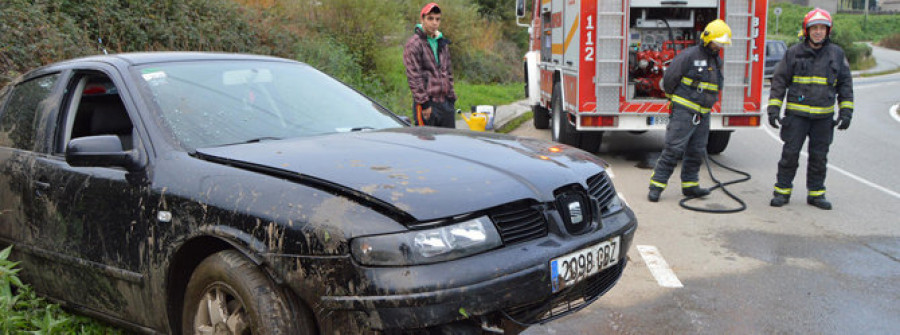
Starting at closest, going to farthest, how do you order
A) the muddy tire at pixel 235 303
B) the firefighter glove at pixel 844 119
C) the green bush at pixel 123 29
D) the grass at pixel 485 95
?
the muddy tire at pixel 235 303
the firefighter glove at pixel 844 119
the green bush at pixel 123 29
the grass at pixel 485 95

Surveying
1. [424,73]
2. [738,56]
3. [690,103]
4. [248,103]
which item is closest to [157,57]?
[248,103]

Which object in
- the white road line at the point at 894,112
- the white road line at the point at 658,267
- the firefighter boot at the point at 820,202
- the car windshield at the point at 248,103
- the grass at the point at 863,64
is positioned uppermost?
the car windshield at the point at 248,103

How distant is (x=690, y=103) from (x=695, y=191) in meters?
0.92

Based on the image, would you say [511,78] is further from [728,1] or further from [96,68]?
[96,68]

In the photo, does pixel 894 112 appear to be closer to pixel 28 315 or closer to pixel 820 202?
pixel 820 202

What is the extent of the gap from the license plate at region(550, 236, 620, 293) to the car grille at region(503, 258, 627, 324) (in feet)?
0.17

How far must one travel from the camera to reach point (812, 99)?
716cm

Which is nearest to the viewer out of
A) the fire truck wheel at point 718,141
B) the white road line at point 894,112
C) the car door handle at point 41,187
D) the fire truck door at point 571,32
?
the car door handle at point 41,187

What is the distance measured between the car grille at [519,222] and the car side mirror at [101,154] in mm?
1608

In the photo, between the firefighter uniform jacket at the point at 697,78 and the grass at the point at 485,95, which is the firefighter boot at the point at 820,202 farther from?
the grass at the point at 485,95

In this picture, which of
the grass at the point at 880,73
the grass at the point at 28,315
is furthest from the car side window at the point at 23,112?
the grass at the point at 880,73

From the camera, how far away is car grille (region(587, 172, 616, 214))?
3357mm

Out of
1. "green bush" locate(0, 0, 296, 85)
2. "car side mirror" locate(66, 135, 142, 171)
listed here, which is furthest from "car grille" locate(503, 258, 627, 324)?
"green bush" locate(0, 0, 296, 85)

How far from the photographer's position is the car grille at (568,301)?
2.82m
